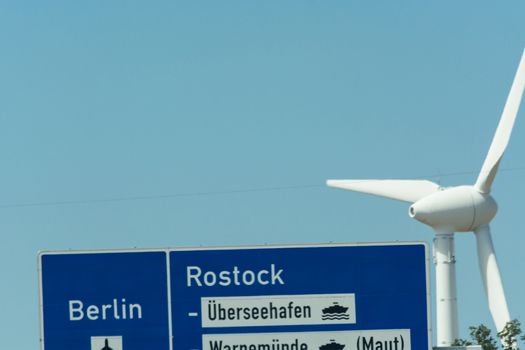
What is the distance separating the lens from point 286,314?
28719mm

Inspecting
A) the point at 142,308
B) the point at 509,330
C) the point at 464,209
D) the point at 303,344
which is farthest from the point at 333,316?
the point at 464,209

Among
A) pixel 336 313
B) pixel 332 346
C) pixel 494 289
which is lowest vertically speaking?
pixel 332 346

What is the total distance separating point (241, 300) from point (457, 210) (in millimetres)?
59684

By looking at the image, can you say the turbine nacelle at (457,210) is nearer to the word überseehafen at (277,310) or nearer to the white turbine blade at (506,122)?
the white turbine blade at (506,122)

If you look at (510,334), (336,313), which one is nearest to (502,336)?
(510,334)

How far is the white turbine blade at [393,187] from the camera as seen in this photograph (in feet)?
277

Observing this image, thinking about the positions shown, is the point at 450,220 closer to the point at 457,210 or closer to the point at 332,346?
the point at 457,210

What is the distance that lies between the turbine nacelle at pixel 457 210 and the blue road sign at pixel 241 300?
58.4m

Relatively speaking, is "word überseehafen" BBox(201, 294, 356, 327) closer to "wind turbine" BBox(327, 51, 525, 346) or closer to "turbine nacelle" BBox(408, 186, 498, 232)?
"wind turbine" BBox(327, 51, 525, 346)

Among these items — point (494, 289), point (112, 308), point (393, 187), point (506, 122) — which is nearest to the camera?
point (112, 308)

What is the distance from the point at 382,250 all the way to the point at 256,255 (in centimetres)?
193

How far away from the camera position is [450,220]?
87.9 meters

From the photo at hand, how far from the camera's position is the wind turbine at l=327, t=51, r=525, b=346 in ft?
275

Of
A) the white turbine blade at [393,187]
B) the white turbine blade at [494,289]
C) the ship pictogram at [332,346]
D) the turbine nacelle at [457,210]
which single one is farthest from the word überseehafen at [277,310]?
the turbine nacelle at [457,210]
